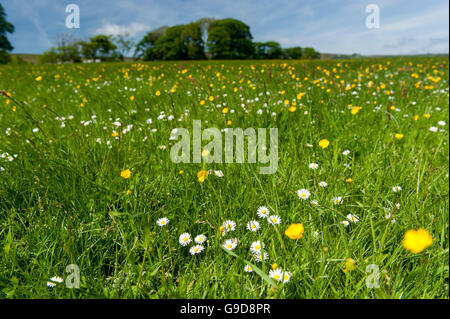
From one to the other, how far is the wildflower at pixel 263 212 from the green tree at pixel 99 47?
51.0 ft

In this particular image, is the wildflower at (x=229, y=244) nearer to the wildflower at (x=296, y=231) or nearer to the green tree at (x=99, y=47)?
the wildflower at (x=296, y=231)

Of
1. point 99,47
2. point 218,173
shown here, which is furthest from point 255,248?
point 99,47

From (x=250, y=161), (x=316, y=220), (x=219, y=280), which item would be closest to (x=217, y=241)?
(x=219, y=280)

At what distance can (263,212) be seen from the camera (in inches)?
A: 51.0

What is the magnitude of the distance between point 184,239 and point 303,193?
0.73 metres

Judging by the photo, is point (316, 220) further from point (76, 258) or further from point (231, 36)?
point (231, 36)

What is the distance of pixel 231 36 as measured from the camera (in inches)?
233

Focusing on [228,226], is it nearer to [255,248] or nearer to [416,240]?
[255,248]

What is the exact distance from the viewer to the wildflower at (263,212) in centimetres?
126

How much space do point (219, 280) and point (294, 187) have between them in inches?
30.0

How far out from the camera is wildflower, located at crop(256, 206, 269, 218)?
1.26 metres

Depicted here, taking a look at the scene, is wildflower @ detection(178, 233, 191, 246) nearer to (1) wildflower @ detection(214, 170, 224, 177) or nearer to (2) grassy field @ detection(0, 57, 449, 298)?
(2) grassy field @ detection(0, 57, 449, 298)

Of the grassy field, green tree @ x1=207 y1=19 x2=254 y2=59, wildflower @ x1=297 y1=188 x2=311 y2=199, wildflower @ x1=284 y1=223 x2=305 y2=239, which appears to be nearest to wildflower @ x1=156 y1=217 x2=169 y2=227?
the grassy field
